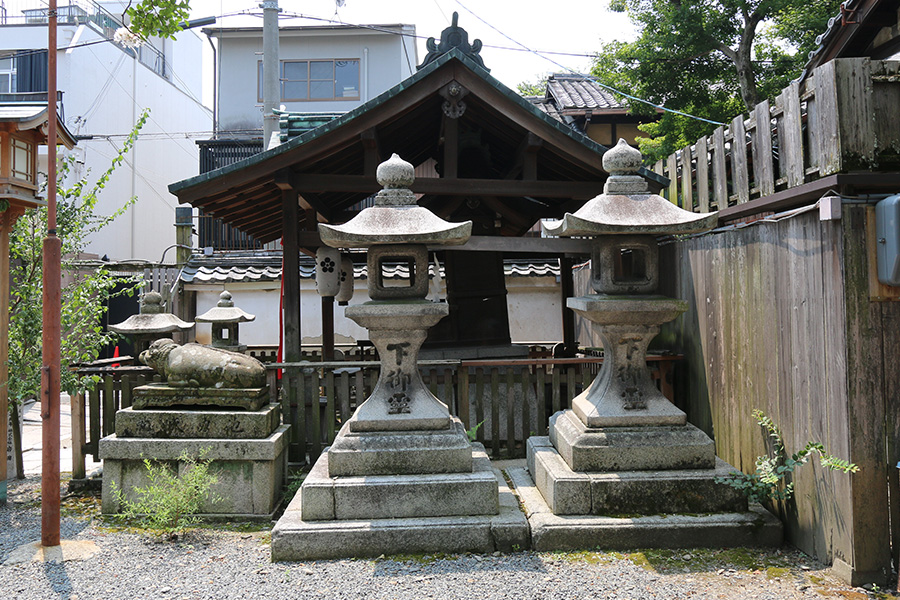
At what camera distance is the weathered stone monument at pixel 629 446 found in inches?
204

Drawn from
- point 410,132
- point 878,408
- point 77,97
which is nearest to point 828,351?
point 878,408

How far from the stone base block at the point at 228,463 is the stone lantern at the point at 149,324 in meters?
2.50

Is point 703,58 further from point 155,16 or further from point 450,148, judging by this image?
point 155,16

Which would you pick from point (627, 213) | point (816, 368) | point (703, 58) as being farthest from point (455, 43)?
point (703, 58)

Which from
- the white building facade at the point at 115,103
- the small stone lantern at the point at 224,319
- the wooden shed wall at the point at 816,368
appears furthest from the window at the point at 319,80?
the wooden shed wall at the point at 816,368

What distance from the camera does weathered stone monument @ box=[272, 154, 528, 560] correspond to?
17.0 ft

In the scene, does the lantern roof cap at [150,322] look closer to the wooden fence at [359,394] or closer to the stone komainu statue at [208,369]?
the wooden fence at [359,394]

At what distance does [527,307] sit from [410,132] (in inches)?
288

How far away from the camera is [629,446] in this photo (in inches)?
220

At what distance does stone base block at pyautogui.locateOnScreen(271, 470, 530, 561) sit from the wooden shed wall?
7.21ft

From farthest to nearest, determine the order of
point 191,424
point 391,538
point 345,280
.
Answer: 1. point 345,280
2. point 191,424
3. point 391,538

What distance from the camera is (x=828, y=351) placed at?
4.52 m

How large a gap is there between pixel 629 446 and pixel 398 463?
2.00 metres

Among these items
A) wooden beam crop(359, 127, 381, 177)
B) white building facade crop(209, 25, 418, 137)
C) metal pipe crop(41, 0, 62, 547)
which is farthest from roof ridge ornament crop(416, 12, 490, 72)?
white building facade crop(209, 25, 418, 137)
